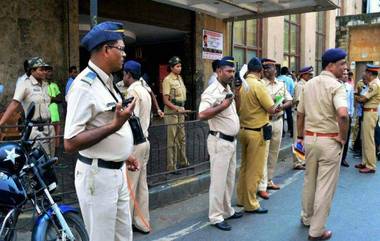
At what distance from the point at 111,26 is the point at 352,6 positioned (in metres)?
31.4

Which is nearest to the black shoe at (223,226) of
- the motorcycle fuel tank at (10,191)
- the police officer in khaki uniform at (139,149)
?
the police officer in khaki uniform at (139,149)

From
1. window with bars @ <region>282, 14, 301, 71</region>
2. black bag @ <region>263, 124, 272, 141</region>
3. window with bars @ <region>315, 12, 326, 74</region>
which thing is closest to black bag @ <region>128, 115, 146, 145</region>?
black bag @ <region>263, 124, 272, 141</region>

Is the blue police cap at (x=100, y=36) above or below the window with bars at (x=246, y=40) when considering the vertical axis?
below

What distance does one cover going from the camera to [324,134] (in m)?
4.71

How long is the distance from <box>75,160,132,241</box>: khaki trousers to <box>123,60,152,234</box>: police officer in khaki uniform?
194 centimetres

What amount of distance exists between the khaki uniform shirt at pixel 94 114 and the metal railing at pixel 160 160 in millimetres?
2449

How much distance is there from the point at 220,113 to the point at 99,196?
2502 mm

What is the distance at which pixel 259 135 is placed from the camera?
5613mm

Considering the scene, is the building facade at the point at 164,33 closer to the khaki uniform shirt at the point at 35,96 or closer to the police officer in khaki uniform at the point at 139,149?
the khaki uniform shirt at the point at 35,96

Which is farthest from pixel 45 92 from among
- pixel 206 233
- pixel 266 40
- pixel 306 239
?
pixel 266 40

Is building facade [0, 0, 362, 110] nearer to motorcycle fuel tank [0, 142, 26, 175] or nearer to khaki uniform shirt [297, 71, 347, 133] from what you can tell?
motorcycle fuel tank [0, 142, 26, 175]

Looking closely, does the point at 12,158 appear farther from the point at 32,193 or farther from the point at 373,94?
the point at 373,94

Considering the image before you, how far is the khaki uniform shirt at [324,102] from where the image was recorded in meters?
4.61

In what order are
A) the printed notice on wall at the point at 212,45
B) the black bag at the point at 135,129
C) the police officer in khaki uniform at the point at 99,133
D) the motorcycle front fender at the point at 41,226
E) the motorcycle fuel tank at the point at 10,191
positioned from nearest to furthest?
the police officer in khaki uniform at the point at 99,133
the black bag at the point at 135,129
the motorcycle front fender at the point at 41,226
the motorcycle fuel tank at the point at 10,191
the printed notice on wall at the point at 212,45
